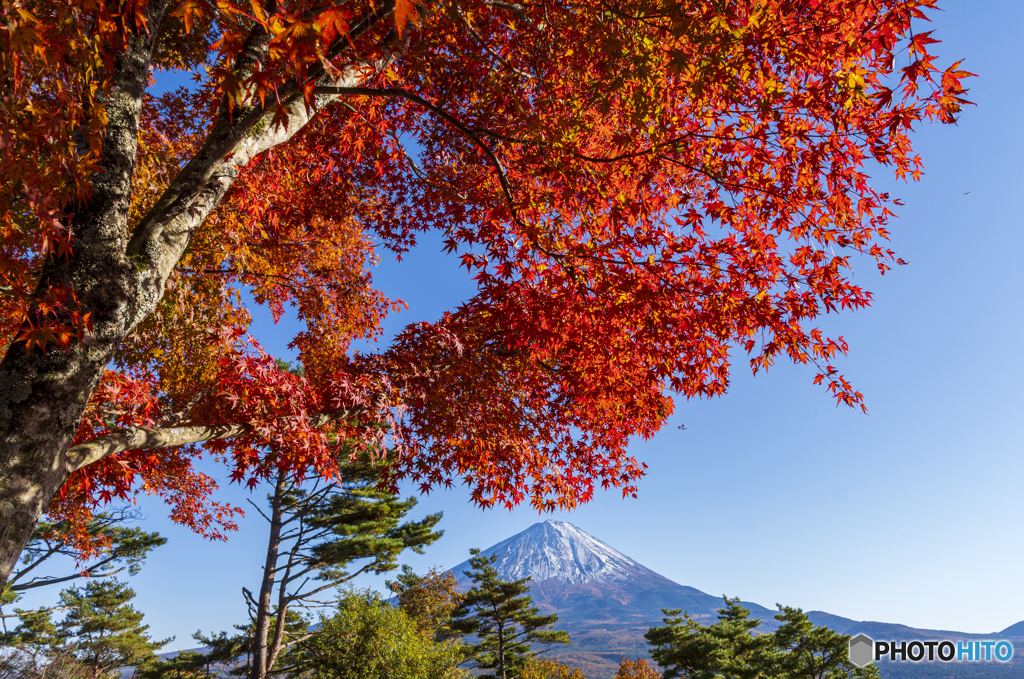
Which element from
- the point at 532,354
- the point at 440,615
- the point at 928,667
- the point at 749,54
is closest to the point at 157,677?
the point at 440,615

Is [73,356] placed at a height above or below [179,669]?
above

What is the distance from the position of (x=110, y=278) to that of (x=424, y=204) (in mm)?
3701

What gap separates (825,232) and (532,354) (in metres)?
2.74

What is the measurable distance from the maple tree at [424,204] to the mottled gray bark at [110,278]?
14 millimetres

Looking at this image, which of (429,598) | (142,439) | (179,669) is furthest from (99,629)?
(142,439)

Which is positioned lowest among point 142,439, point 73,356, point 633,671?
point 633,671

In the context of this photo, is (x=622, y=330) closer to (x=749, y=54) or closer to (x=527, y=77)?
(x=749, y=54)

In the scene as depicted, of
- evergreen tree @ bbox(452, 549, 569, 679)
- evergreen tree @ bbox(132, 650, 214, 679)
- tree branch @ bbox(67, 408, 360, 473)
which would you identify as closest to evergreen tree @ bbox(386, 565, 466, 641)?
evergreen tree @ bbox(452, 549, 569, 679)

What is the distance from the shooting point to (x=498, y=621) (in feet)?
84.5

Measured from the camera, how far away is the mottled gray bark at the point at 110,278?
228 cm

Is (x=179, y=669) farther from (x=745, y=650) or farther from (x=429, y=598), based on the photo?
(x=745, y=650)

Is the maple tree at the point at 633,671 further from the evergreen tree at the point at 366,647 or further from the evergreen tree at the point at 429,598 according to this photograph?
the evergreen tree at the point at 366,647

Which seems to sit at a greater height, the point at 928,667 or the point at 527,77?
the point at 527,77

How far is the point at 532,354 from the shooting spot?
5027mm
